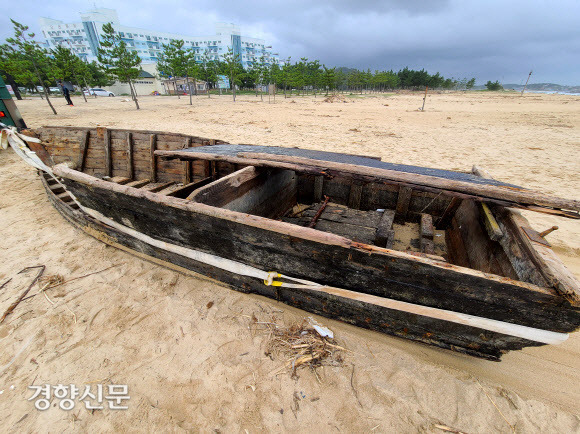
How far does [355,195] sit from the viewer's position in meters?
3.66

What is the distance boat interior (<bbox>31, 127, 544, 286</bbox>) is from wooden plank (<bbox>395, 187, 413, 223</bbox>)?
0.01 meters

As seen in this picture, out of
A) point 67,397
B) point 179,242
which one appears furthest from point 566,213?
point 67,397

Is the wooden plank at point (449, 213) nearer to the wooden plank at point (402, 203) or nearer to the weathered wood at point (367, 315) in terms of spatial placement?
the wooden plank at point (402, 203)

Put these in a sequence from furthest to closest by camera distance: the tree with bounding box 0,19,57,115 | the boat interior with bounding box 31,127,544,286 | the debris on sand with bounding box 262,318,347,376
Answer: the tree with bounding box 0,19,57,115 → the boat interior with bounding box 31,127,544,286 → the debris on sand with bounding box 262,318,347,376

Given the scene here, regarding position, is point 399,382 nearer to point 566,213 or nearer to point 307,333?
point 307,333

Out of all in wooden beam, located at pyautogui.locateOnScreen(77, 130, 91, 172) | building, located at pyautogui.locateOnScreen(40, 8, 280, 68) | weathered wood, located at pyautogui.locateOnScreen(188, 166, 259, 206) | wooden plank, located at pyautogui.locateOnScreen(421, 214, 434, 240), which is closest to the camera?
weathered wood, located at pyautogui.locateOnScreen(188, 166, 259, 206)

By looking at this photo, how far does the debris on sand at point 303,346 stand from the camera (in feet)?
6.72

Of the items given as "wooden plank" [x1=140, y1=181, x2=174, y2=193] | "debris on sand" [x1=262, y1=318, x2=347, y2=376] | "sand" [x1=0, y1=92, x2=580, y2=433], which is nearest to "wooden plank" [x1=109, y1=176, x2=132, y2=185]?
"wooden plank" [x1=140, y1=181, x2=174, y2=193]

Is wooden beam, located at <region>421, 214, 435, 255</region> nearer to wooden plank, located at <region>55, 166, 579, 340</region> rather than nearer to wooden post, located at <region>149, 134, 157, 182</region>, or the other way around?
wooden plank, located at <region>55, 166, 579, 340</region>

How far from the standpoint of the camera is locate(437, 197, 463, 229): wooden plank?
322 centimetres

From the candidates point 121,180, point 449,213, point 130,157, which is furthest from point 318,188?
point 130,157

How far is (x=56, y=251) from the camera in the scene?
137 inches

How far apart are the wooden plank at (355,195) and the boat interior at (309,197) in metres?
0.02

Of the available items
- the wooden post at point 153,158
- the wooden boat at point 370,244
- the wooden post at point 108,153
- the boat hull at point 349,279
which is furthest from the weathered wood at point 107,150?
the boat hull at point 349,279
